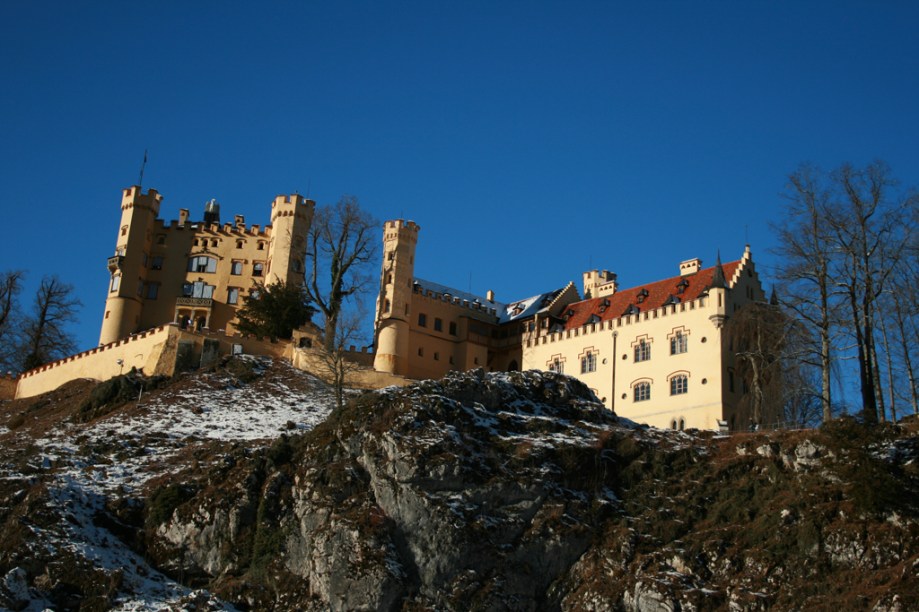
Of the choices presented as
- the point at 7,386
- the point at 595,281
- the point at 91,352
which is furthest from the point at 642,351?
the point at 7,386

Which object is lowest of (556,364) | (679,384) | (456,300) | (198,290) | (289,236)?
(679,384)

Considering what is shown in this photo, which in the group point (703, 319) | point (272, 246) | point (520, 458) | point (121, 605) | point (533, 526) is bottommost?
point (121, 605)

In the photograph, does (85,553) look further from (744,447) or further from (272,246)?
(272,246)

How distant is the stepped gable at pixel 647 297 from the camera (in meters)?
72.3

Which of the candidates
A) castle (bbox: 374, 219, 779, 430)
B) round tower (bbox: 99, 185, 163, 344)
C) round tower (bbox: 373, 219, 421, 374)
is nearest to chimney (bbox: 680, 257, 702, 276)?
castle (bbox: 374, 219, 779, 430)

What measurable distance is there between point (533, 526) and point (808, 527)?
1035cm

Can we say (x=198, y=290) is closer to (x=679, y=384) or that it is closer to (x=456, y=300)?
(x=456, y=300)

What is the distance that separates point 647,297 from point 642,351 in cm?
493

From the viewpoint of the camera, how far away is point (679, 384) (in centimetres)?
6856

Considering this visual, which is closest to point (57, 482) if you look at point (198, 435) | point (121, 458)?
point (121, 458)

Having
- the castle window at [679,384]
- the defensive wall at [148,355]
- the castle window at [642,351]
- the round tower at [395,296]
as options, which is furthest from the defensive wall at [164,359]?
the castle window at [679,384]

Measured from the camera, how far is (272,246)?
261ft

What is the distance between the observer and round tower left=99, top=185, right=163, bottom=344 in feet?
250

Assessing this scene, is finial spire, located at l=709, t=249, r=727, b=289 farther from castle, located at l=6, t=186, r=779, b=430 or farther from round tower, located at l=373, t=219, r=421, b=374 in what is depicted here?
round tower, located at l=373, t=219, r=421, b=374
